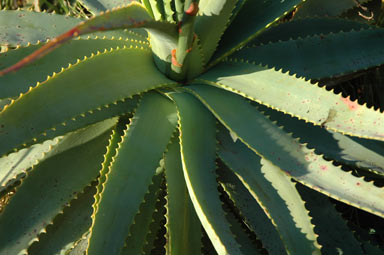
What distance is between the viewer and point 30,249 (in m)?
1.35

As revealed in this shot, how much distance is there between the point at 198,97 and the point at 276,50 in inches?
13.0

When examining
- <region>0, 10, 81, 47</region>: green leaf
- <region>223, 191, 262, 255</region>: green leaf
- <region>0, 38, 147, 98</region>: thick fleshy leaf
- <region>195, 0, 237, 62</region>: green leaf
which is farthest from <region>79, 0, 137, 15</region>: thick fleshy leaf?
<region>223, 191, 262, 255</region>: green leaf

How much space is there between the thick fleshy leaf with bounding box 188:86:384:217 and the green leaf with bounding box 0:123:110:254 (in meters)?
0.35

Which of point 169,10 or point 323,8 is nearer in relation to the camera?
point 169,10

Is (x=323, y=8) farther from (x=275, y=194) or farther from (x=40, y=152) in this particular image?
(x=40, y=152)

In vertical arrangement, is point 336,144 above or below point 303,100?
below

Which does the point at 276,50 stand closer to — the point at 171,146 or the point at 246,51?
the point at 246,51

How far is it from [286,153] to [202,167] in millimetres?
218

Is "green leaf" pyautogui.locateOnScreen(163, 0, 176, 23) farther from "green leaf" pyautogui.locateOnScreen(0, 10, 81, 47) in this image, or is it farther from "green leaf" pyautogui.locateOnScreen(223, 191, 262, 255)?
"green leaf" pyautogui.locateOnScreen(223, 191, 262, 255)

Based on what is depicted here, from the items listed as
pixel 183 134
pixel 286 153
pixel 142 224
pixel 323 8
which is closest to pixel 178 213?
pixel 142 224

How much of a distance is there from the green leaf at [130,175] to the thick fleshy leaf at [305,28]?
1.57ft

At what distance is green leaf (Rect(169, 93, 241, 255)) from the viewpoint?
109 cm

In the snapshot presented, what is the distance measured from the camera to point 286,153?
1.24 m

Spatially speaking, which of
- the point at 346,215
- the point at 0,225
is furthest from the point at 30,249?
the point at 346,215
